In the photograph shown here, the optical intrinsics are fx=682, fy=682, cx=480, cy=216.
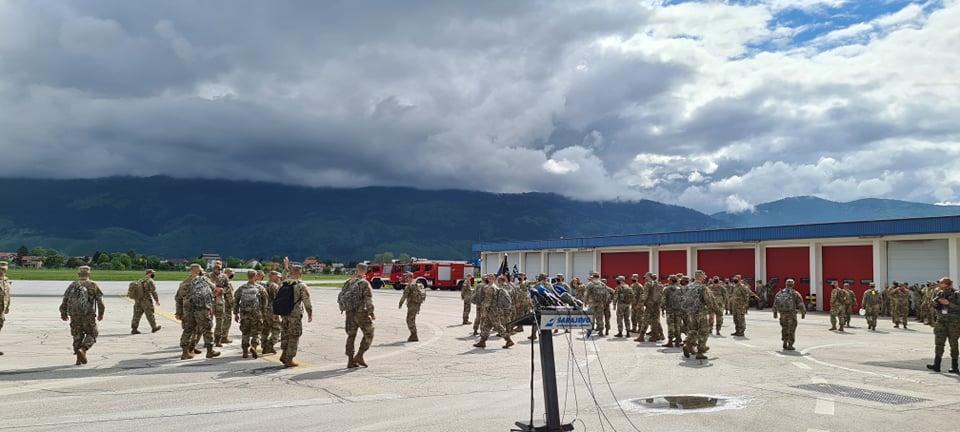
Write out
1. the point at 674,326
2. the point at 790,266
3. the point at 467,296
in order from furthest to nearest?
the point at 790,266 → the point at 467,296 → the point at 674,326

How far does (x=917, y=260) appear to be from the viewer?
3219 cm

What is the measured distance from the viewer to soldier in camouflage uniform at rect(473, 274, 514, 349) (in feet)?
53.6

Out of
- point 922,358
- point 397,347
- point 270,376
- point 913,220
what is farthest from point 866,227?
point 270,376

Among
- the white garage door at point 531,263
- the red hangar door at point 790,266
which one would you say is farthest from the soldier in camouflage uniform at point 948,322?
the white garage door at point 531,263

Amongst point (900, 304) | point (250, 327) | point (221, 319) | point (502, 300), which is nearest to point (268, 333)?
point (250, 327)

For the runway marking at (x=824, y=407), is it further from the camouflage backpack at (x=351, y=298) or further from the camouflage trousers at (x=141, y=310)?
the camouflage trousers at (x=141, y=310)

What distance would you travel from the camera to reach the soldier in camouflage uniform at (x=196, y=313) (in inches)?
522

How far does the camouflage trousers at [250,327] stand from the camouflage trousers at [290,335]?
4.22 feet

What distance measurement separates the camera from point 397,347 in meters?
16.0

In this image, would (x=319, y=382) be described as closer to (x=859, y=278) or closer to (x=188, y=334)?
(x=188, y=334)

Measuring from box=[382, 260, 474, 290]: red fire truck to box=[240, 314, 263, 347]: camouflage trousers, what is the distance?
1673 inches

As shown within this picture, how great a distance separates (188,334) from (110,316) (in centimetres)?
1337

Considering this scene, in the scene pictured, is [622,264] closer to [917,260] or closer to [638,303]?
[917,260]

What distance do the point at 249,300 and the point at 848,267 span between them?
31798 mm
